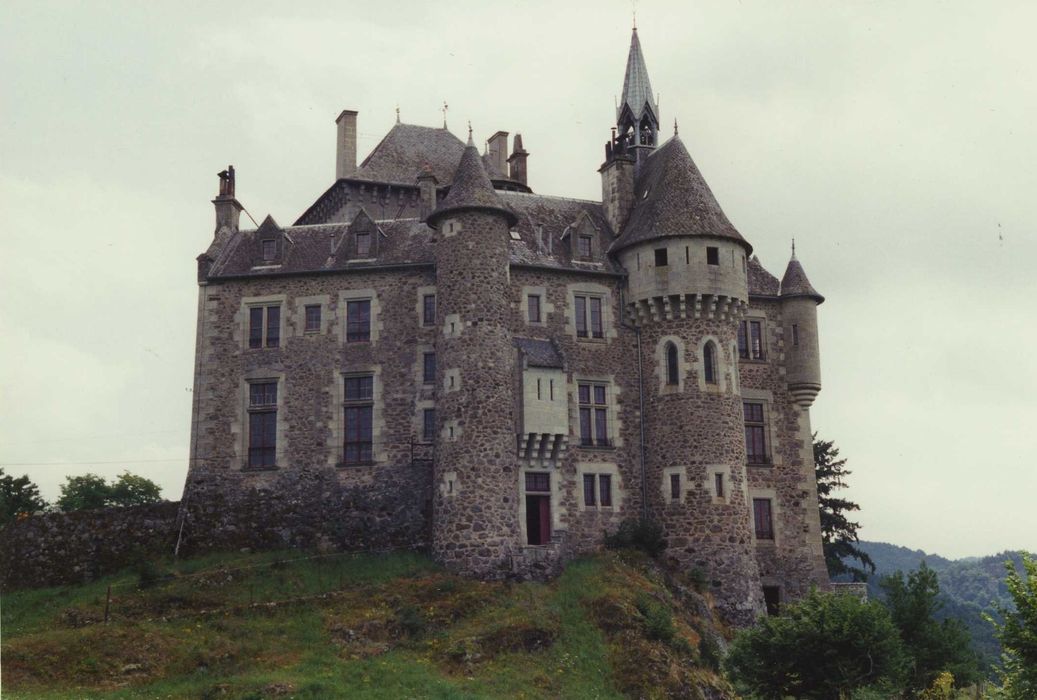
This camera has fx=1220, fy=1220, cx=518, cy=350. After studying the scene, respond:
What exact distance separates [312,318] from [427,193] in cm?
704

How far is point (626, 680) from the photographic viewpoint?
37.1 meters

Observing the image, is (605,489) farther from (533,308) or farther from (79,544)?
(79,544)

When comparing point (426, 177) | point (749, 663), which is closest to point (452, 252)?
point (426, 177)

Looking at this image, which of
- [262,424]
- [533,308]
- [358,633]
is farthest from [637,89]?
[358,633]

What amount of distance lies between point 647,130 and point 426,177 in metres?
11.8

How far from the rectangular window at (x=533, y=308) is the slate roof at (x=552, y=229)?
137cm

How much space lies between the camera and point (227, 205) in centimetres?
5038

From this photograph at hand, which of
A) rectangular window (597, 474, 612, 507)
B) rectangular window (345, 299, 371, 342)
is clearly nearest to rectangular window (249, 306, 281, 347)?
rectangular window (345, 299, 371, 342)

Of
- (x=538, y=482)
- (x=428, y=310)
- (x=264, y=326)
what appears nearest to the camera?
(x=538, y=482)

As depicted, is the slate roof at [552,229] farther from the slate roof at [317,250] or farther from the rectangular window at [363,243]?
the rectangular window at [363,243]

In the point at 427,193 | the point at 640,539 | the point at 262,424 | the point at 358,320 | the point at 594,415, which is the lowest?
the point at 640,539

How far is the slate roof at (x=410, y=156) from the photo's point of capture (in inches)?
2222

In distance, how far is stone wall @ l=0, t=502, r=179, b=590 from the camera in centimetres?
4275

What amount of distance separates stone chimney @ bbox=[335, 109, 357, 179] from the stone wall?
1896 centimetres
